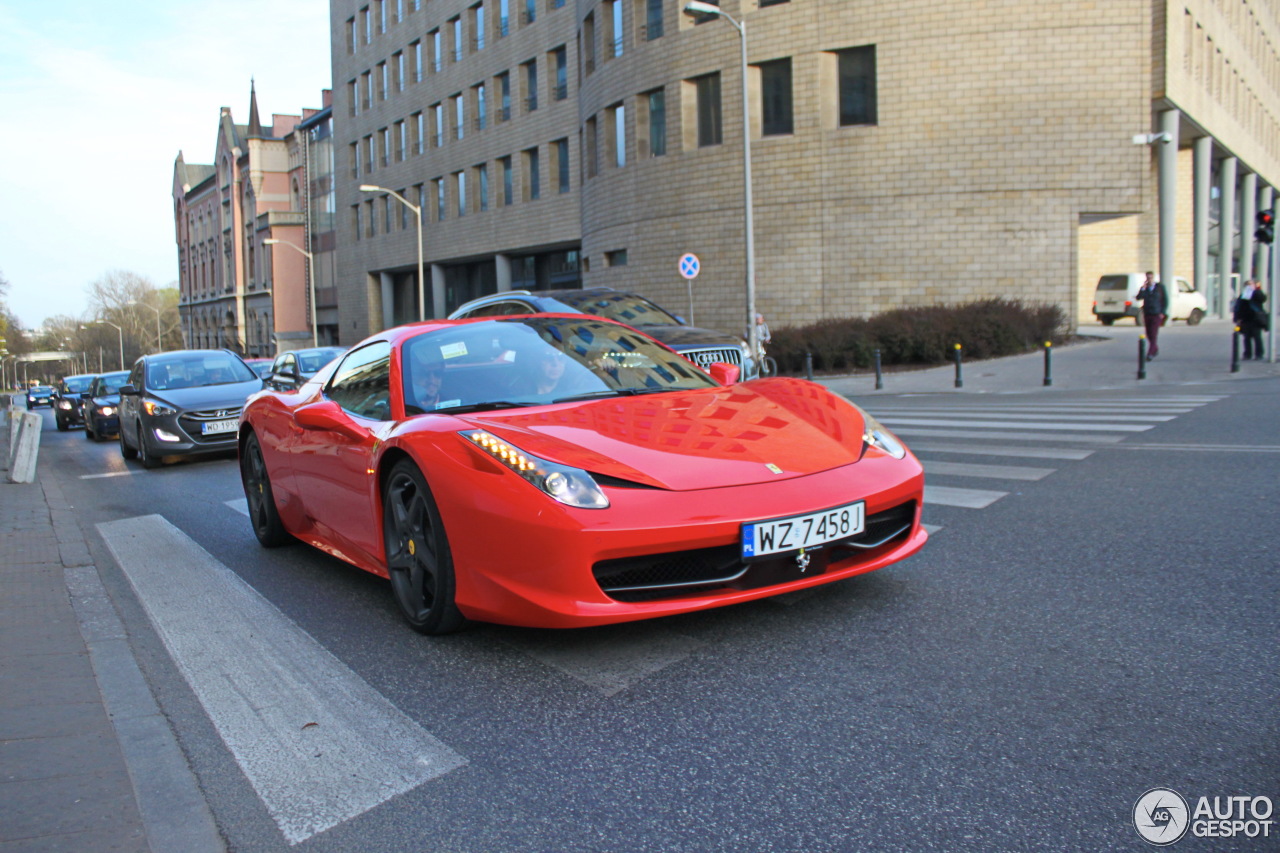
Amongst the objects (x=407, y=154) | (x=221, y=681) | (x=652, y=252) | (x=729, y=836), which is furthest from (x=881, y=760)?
(x=407, y=154)

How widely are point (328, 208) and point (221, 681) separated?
210ft

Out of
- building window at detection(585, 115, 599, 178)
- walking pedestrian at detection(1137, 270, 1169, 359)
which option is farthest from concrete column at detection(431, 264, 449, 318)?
walking pedestrian at detection(1137, 270, 1169, 359)

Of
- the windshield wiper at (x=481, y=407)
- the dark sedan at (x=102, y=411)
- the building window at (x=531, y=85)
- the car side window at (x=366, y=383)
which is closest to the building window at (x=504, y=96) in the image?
the building window at (x=531, y=85)

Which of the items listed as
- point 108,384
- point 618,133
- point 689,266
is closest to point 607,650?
point 689,266

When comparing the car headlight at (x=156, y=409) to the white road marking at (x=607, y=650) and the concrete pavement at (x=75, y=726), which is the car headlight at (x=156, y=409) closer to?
the concrete pavement at (x=75, y=726)

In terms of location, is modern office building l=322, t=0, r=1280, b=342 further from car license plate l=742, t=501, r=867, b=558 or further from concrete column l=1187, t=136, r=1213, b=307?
car license plate l=742, t=501, r=867, b=558

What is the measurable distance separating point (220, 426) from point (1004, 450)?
8.57 m

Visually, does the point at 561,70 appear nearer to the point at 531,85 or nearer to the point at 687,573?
the point at 531,85

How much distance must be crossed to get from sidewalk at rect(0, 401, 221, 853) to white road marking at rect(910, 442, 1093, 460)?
658 centimetres

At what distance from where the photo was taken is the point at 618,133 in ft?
110

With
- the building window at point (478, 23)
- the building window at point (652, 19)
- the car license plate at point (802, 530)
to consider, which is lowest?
the car license plate at point (802, 530)

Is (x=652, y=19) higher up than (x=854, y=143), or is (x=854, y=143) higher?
(x=652, y=19)

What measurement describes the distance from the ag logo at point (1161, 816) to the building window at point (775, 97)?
28.1 meters

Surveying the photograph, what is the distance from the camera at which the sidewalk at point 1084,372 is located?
1692 cm
